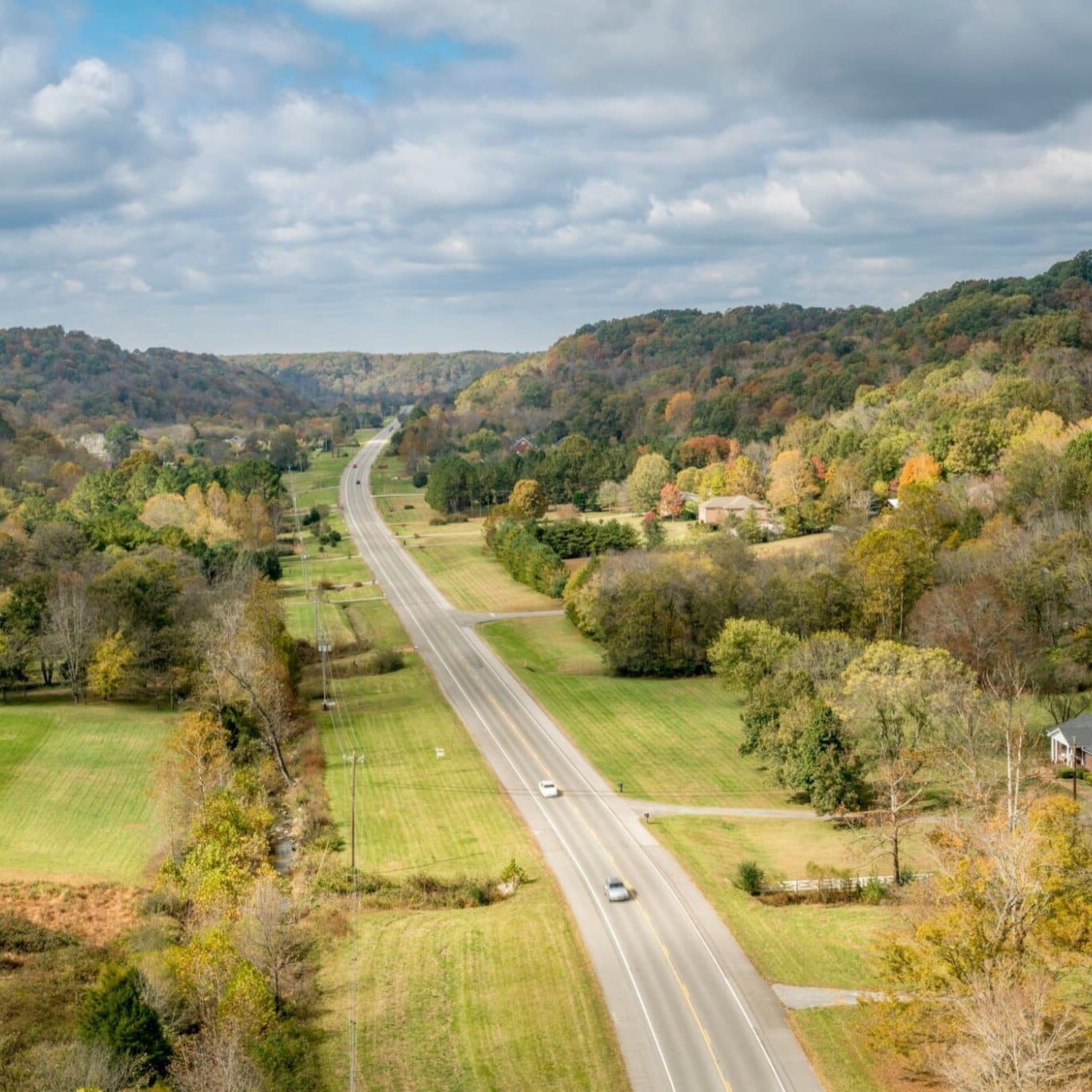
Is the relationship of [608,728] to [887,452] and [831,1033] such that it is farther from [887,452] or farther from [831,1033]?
[887,452]

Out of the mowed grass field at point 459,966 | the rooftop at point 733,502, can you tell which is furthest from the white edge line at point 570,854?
the rooftop at point 733,502

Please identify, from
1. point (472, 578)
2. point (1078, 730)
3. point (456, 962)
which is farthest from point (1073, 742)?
point (472, 578)

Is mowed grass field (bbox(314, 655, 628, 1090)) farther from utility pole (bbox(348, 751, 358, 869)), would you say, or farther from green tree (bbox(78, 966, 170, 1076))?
green tree (bbox(78, 966, 170, 1076))

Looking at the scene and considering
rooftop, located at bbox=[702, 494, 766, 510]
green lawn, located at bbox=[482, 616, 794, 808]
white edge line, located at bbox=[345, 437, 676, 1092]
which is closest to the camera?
white edge line, located at bbox=[345, 437, 676, 1092]

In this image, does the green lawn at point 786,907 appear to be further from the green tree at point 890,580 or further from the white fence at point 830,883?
the green tree at point 890,580

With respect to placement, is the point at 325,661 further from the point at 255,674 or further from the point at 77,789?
the point at 77,789

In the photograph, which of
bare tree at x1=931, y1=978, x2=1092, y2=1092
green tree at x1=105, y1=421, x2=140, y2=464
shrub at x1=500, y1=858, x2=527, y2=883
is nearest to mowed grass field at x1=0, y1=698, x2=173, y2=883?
shrub at x1=500, y1=858, x2=527, y2=883
